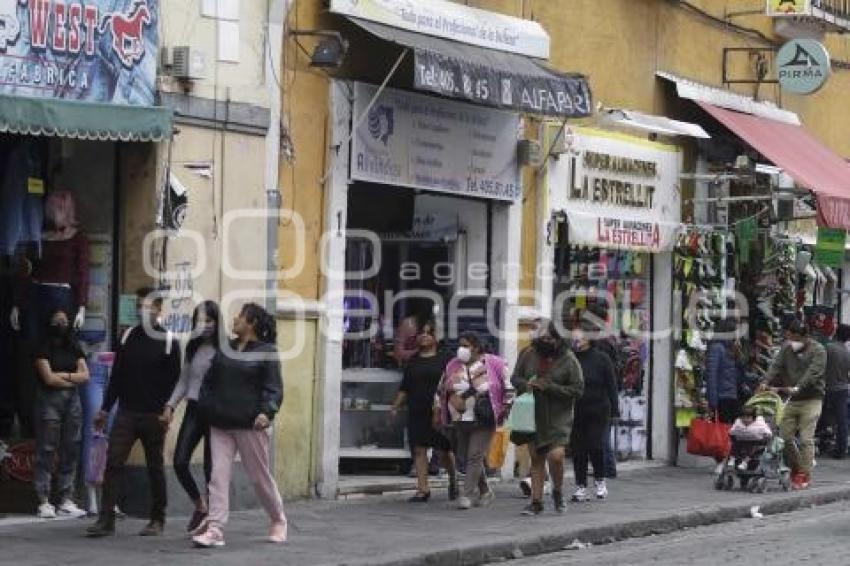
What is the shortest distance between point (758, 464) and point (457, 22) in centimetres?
587

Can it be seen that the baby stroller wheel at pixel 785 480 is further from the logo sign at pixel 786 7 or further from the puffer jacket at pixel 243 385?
the puffer jacket at pixel 243 385

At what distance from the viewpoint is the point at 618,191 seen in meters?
21.6

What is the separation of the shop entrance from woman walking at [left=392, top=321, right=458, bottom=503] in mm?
3164

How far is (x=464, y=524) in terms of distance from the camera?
15781 millimetres

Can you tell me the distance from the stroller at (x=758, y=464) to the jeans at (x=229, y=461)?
774cm

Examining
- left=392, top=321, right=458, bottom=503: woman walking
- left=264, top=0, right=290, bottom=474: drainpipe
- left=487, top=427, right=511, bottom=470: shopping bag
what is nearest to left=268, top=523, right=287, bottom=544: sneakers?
left=264, top=0, right=290, bottom=474: drainpipe

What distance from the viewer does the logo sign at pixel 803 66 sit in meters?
23.9

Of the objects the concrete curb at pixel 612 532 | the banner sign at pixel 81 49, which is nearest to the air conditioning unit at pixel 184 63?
the banner sign at pixel 81 49

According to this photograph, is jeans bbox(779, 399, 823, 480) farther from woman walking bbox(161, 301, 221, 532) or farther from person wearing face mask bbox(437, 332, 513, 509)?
woman walking bbox(161, 301, 221, 532)

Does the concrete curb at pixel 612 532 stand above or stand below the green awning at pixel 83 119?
below

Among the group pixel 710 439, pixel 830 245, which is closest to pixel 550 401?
pixel 710 439

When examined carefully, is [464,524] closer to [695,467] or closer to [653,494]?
[653,494]

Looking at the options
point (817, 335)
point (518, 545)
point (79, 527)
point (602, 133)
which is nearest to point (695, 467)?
point (817, 335)

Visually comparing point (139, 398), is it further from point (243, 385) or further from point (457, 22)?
point (457, 22)
